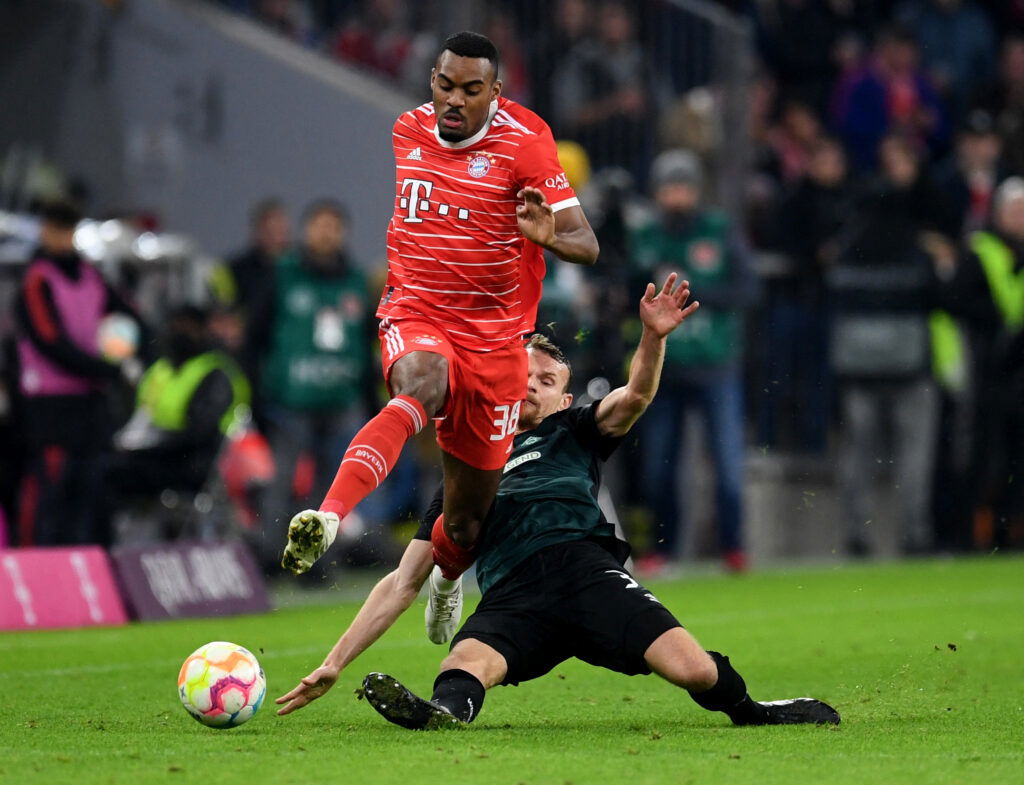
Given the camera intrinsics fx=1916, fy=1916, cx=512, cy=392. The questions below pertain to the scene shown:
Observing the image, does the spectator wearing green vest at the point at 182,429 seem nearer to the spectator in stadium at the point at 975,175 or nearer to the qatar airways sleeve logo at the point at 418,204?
the qatar airways sleeve logo at the point at 418,204

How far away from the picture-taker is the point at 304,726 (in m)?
6.30

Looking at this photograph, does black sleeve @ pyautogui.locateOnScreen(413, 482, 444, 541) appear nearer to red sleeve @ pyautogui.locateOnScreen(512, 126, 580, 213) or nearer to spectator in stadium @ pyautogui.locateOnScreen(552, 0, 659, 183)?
red sleeve @ pyautogui.locateOnScreen(512, 126, 580, 213)

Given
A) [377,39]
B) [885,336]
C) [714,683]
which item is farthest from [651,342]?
[377,39]

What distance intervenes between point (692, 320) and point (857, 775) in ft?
26.4

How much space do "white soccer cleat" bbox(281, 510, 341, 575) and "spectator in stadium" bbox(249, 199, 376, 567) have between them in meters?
6.75

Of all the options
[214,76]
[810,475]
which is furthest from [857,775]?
[214,76]

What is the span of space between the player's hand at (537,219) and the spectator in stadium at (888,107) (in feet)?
38.5

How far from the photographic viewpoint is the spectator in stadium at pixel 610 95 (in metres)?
14.5

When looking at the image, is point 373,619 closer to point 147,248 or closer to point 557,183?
point 557,183

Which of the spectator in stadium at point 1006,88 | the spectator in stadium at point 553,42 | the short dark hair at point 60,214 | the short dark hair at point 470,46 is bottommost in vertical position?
the short dark hair at point 60,214

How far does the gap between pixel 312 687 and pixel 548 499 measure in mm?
1061

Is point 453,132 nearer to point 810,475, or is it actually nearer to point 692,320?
point 692,320

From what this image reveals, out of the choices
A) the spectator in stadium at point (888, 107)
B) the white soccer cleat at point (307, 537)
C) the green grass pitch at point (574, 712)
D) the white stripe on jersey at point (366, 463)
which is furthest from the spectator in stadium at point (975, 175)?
the white soccer cleat at point (307, 537)

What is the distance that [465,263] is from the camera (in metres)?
6.82
